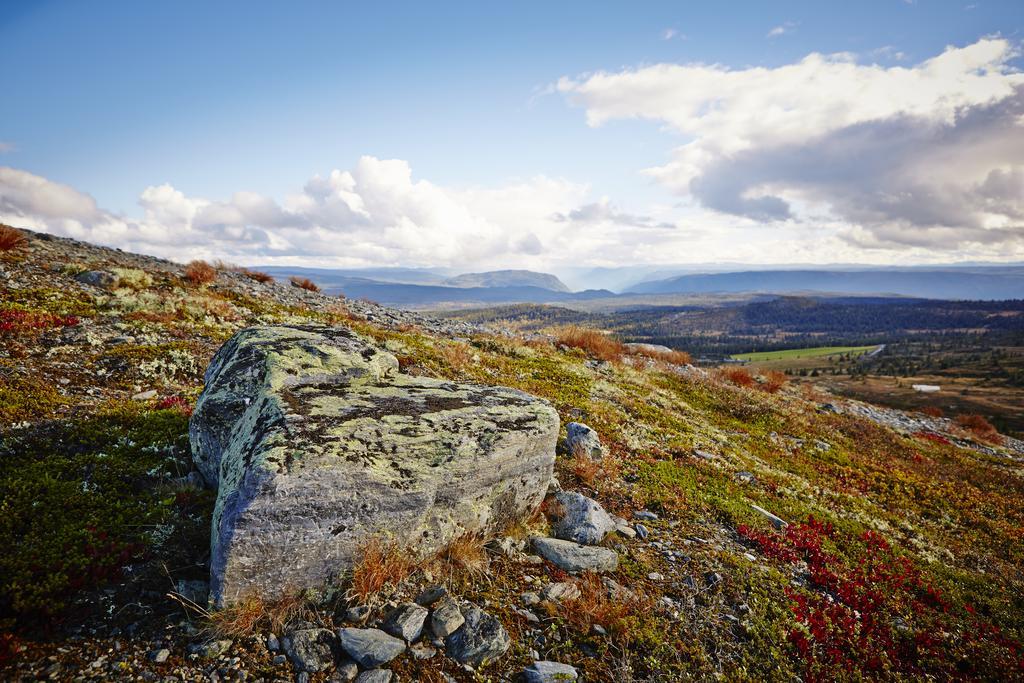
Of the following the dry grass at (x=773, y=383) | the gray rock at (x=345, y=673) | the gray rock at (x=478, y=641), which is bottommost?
the dry grass at (x=773, y=383)

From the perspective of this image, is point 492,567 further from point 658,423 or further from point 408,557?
point 658,423

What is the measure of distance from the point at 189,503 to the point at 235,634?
275 cm

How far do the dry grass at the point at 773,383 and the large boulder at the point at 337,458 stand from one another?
25850 millimetres

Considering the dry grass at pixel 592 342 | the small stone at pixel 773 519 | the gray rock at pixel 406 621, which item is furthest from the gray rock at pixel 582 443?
the dry grass at pixel 592 342

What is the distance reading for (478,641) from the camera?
538 centimetres

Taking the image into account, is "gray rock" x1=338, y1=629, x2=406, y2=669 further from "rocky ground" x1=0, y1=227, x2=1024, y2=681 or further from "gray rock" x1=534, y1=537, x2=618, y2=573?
"gray rock" x1=534, y1=537, x2=618, y2=573

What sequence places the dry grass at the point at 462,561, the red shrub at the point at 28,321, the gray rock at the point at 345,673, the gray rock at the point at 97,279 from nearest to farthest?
the gray rock at the point at 345,673 < the dry grass at the point at 462,561 < the red shrub at the point at 28,321 < the gray rock at the point at 97,279

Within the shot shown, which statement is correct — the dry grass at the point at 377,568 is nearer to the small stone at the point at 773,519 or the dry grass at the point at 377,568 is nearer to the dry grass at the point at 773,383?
the small stone at the point at 773,519

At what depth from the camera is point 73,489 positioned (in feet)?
21.1

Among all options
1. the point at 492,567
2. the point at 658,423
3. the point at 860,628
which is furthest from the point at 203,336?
the point at 860,628

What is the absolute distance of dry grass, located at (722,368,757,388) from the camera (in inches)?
1091

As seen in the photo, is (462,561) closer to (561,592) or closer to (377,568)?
(377,568)

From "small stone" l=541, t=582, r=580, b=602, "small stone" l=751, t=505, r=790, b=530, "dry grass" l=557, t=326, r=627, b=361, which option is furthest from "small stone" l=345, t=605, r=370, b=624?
"dry grass" l=557, t=326, r=627, b=361

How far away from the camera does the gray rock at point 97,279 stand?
19.2 meters
